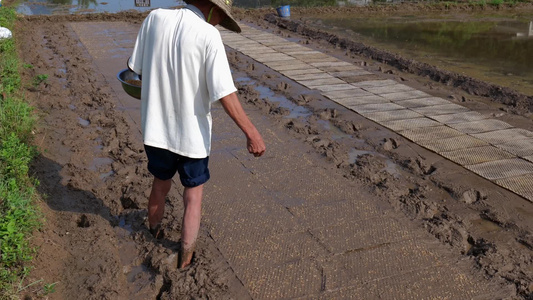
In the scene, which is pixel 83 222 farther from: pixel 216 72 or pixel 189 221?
pixel 216 72

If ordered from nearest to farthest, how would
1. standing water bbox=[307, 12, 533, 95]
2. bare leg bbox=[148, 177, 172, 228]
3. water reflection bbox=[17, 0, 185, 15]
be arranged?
bare leg bbox=[148, 177, 172, 228] < standing water bbox=[307, 12, 533, 95] < water reflection bbox=[17, 0, 185, 15]

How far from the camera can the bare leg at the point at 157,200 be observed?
323 centimetres

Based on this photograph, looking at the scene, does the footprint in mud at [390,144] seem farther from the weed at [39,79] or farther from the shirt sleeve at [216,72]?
the weed at [39,79]

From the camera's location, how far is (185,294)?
2932 mm

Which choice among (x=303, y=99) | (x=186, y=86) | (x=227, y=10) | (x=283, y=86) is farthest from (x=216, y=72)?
(x=283, y=86)

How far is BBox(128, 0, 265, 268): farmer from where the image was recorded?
2709 mm

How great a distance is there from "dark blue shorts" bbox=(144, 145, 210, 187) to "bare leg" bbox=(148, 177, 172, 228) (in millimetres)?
165

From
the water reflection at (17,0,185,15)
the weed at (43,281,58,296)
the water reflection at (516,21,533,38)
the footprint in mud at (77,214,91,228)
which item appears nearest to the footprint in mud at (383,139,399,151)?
the footprint in mud at (77,214,91,228)

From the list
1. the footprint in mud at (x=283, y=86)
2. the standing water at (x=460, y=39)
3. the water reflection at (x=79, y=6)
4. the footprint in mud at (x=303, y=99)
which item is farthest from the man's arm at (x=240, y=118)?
the water reflection at (x=79, y=6)

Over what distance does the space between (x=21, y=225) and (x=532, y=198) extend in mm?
3855

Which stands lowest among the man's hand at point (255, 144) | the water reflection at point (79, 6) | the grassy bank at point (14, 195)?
the water reflection at point (79, 6)

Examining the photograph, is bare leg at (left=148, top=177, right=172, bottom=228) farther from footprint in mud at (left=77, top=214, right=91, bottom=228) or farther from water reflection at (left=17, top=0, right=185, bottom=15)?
water reflection at (left=17, top=0, right=185, bottom=15)

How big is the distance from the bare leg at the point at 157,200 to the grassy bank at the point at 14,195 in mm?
747

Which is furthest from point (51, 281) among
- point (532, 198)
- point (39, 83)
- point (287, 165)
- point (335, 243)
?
→ point (39, 83)
